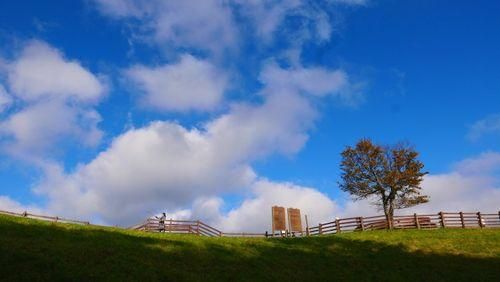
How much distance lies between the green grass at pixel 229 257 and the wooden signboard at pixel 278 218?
9.44m

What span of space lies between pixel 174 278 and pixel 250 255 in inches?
275

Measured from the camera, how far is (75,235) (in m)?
27.2

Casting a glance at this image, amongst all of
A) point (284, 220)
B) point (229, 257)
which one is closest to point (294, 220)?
point (284, 220)

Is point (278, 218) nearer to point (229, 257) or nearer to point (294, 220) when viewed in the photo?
point (294, 220)

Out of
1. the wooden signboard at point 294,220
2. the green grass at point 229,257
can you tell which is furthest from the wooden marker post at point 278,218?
the green grass at point 229,257

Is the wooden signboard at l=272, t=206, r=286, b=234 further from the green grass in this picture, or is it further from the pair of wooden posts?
the green grass

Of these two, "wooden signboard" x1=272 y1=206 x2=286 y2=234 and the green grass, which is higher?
"wooden signboard" x1=272 y1=206 x2=286 y2=234

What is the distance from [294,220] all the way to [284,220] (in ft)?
4.42

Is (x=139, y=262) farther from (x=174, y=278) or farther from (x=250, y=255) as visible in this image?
(x=250, y=255)

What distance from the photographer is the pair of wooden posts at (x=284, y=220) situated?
143ft

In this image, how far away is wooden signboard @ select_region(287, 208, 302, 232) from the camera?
4484 cm

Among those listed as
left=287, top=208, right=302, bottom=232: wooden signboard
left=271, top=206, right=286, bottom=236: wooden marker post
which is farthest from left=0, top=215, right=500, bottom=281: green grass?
left=287, top=208, right=302, bottom=232: wooden signboard

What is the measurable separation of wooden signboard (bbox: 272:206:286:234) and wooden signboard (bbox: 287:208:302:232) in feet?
2.38

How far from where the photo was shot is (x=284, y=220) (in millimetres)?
44438
